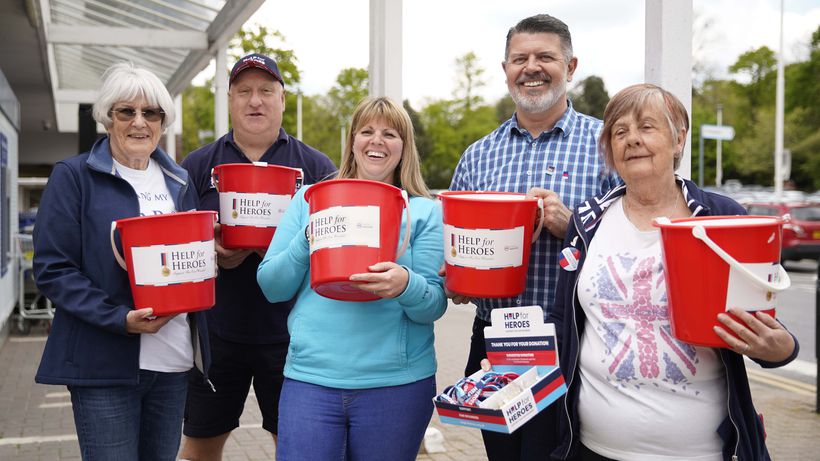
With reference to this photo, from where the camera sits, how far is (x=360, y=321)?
7.88ft

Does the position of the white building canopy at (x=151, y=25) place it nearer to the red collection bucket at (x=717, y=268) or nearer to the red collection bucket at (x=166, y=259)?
the red collection bucket at (x=166, y=259)

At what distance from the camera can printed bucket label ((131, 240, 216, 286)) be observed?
2.47m

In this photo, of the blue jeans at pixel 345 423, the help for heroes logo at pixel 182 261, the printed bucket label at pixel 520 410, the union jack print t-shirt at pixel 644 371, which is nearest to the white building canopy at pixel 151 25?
the help for heroes logo at pixel 182 261

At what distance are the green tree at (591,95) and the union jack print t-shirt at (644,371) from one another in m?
56.1

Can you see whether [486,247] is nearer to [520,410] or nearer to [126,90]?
[520,410]

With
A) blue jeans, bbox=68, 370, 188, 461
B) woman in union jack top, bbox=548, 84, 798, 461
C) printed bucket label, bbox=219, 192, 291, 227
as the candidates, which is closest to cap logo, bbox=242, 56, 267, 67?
printed bucket label, bbox=219, 192, 291, 227

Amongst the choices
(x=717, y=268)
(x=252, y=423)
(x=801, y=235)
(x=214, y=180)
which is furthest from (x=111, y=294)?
(x=801, y=235)

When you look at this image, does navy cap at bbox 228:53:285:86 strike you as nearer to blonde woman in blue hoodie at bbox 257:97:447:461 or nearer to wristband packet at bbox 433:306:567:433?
blonde woman in blue hoodie at bbox 257:97:447:461

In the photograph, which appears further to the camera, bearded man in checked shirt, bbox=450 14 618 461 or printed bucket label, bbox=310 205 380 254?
bearded man in checked shirt, bbox=450 14 618 461

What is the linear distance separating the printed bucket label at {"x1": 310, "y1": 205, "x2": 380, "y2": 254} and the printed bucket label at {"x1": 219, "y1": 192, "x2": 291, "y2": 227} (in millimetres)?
802

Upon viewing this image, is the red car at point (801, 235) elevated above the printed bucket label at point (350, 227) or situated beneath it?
situated beneath

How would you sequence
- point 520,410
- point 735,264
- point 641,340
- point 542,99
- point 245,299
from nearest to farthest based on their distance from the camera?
point 735,264
point 520,410
point 641,340
point 542,99
point 245,299

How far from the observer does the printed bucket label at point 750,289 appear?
187cm

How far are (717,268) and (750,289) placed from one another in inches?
3.7
